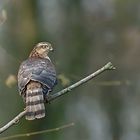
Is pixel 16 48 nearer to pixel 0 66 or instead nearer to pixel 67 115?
pixel 0 66

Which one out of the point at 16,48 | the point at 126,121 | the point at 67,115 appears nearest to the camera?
the point at 16,48

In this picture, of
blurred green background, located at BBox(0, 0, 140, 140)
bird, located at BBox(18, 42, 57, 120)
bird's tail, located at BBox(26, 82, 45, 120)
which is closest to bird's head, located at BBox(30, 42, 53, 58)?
bird, located at BBox(18, 42, 57, 120)

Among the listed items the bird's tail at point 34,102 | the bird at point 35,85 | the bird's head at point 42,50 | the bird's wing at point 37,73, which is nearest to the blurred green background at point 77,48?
the bird's head at point 42,50

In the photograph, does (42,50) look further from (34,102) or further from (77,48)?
(77,48)

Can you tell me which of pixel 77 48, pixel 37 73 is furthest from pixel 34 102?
pixel 77 48

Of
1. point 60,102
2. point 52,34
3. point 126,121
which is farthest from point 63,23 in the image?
point 126,121

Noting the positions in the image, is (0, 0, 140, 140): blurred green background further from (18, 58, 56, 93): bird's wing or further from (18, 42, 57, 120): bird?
(18, 42, 57, 120): bird
